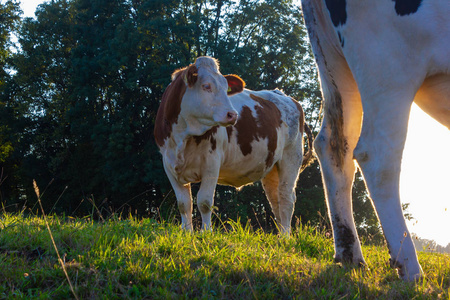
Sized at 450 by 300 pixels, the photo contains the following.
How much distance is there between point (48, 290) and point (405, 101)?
229 cm

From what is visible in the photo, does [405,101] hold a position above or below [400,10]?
below

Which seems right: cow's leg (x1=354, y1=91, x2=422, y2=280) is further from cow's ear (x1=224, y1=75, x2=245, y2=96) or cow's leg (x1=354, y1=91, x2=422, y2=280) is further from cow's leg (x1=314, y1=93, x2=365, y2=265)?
cow's ear (x1=224, y1=75, x2=245, y2=96)

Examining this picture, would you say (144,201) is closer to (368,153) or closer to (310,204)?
(310,204)

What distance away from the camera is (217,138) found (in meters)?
6.66

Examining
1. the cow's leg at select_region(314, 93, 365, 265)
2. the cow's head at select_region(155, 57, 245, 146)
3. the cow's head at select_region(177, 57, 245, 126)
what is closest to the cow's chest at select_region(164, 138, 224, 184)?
the cow's head at select_region(155, 57, 245, 146)

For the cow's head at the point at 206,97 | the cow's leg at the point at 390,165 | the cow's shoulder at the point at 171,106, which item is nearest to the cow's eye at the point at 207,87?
the cow's head at the point at 206,97

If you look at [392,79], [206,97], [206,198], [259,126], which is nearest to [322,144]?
[392,79]

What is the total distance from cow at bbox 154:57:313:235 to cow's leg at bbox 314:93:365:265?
7.52ft

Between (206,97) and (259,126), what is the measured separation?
162cm

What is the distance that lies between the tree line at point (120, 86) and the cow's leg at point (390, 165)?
1656 centimetres

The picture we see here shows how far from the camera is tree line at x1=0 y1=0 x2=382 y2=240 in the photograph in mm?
20828

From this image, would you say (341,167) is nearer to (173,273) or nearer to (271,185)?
(173,273)

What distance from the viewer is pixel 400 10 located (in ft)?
9.47

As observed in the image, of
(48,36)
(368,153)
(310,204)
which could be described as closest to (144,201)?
A: (310,204)
